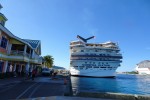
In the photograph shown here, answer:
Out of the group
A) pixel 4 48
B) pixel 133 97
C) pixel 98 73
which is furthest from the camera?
pixel 98 73

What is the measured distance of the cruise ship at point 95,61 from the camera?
69875 mm

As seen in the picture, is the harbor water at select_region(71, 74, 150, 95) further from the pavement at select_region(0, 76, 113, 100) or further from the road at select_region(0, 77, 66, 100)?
the road at select_region(0, 77, 66, 100)

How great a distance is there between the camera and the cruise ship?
229 ft

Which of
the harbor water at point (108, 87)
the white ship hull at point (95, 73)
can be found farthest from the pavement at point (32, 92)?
the white ship hull at point (95, 73)

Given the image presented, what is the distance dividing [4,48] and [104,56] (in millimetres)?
51279

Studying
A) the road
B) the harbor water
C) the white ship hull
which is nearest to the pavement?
the road

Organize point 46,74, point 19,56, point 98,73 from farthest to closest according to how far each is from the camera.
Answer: point 98,73
point 46,74
point 19,56

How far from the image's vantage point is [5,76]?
84.4 feet

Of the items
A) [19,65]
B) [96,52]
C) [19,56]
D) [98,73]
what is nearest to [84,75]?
[98,73]

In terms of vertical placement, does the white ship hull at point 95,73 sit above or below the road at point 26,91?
above

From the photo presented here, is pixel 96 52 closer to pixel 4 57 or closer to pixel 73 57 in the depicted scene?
pixel 73 57

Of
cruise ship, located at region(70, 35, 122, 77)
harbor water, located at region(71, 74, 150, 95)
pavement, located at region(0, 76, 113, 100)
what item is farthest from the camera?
cruise ship, located at region(70, 35, 122, 77)

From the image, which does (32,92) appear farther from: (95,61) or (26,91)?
(95,61)

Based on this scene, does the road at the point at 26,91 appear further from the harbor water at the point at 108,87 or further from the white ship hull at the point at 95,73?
the white ship hull at the point at 95,73
